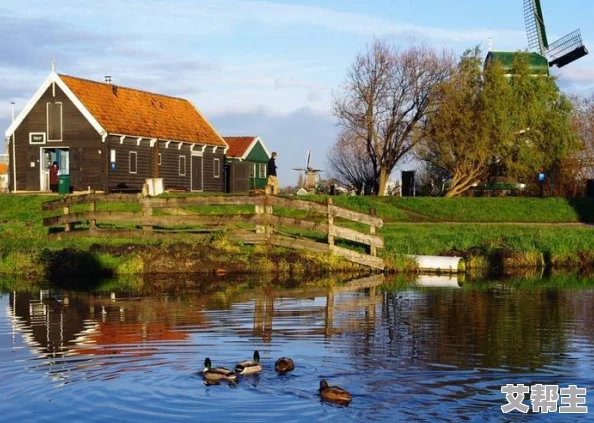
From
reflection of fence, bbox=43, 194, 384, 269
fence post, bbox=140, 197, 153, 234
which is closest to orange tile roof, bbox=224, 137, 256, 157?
reflection of fence, bbox=43, 194, 384, 269

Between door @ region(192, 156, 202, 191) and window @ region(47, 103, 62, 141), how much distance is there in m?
10.00

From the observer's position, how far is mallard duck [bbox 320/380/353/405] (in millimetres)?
10672

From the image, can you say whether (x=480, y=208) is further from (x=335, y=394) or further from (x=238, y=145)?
(x=335, y=394)

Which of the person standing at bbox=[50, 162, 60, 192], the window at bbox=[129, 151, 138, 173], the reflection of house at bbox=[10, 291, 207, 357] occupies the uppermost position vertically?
the window at bbox=[129, 151, 138, 173]

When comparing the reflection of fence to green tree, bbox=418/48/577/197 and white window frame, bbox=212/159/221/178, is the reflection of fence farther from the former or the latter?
white window frame, bbox=212/159/221/178

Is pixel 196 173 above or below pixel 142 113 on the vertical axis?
below

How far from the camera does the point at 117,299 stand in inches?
818

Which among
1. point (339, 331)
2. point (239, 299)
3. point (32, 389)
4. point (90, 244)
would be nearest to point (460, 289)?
point (239, 299)

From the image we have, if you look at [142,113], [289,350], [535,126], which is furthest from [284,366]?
[535,126]

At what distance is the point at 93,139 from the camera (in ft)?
177

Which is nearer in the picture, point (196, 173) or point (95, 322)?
point (95, 322)

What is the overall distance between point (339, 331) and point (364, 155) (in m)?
49.5

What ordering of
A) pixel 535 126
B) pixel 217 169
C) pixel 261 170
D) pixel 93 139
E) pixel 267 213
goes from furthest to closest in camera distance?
pixel 261 170 < pixel 217 169 < pixel 535 126 < pixel 93 139 < pixel 267 213

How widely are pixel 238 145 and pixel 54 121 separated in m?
23.2
